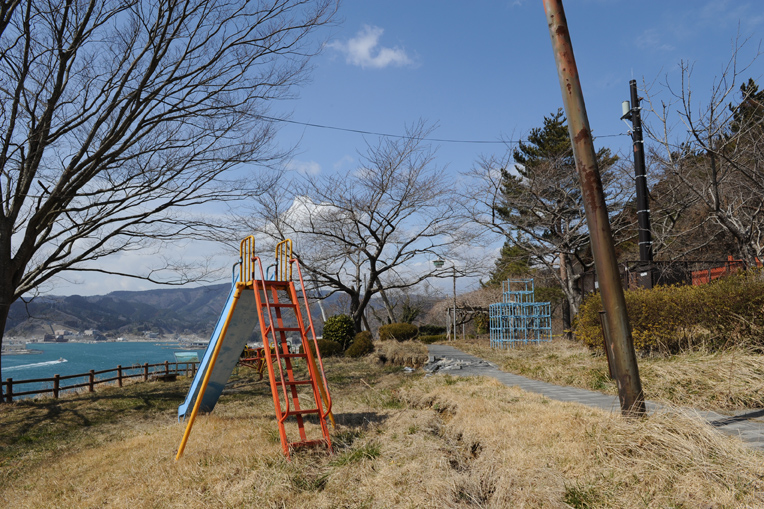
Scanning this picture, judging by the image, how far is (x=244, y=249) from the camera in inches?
292

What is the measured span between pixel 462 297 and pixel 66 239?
3429 centimetres

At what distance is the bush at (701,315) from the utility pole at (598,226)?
161 inches

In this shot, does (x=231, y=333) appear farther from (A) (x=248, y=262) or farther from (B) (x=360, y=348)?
(B) (x=360, y=348)

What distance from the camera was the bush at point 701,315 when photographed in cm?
745

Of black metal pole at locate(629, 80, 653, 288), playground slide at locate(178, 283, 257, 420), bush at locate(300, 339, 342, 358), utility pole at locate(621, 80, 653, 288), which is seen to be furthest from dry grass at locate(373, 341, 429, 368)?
playground slide at locate(178, 283, 257, 420)

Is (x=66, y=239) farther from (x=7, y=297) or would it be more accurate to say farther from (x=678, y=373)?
(x=678, y=373)

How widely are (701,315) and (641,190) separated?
10.9ft

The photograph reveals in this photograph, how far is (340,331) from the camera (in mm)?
20109

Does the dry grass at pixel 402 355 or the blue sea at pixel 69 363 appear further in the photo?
the blue sea at pixel 69 363

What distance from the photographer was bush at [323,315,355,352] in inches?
789

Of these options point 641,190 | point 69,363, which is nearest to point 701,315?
point 641,190

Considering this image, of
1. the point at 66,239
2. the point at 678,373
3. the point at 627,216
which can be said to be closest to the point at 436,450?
the point at 678,373

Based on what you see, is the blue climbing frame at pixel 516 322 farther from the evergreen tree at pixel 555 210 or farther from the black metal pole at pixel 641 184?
the black metal pole at pixel 641 184

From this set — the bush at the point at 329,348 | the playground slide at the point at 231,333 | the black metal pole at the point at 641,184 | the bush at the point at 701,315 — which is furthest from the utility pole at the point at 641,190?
the bush at the point at 329,348
